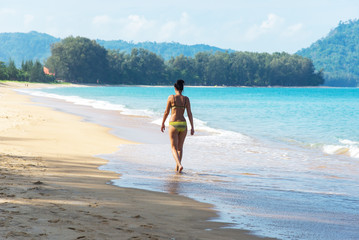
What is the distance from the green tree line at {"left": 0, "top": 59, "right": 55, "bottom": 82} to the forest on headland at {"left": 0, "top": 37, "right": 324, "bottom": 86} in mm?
260

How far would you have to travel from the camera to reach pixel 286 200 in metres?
6.99

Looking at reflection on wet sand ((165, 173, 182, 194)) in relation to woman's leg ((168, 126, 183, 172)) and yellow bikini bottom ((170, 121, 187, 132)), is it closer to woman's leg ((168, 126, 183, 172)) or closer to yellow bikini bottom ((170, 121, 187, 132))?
woman's leg ((168, 126, 183, 172))

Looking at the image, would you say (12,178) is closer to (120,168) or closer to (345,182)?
(120,168)

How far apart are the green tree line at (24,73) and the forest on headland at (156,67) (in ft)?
0.85

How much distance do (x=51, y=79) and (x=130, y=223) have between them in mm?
128467

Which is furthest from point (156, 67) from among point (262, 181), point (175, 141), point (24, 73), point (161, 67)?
point (262, 181)

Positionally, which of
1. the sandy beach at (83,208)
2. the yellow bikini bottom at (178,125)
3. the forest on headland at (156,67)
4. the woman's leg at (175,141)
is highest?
the forest on headland at (156,67)

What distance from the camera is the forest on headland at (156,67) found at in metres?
150

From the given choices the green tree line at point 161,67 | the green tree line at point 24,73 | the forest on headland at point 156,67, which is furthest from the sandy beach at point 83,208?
the green tree line at point 161,67

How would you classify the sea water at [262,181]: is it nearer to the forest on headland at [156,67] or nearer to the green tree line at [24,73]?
the green tree line at [24,73]

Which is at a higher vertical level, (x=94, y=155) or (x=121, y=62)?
(x=121, y=62)

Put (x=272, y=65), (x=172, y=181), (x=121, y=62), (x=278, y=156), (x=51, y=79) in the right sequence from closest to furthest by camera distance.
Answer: (x=172, y=181), (x=278, y=156), (x=51, y=79), (x=121, y=62), (x=272, y=65)

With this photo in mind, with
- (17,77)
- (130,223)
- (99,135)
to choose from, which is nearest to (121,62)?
(17,77)

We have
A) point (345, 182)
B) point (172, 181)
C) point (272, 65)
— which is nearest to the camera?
point (172, 181)
